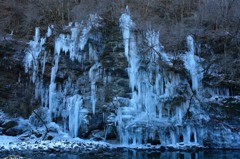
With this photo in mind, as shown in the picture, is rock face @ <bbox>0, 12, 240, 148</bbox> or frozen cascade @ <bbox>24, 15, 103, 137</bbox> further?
frozen cascade @ <bbox>24, 15, 103, 137</bbox>

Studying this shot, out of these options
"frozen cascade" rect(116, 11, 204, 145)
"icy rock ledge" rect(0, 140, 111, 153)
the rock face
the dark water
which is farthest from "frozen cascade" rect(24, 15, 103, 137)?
the dark water

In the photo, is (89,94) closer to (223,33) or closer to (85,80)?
(85,80)

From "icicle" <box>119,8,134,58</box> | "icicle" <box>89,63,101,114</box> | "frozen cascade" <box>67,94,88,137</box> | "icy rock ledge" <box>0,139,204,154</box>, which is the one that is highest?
"icicle" <box>119,8,134,58</box>

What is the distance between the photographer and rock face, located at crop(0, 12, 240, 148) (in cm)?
1628

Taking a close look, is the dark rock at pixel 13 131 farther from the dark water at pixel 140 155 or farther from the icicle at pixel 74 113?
the dark water at pixel 140 155

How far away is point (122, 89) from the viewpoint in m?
17.5

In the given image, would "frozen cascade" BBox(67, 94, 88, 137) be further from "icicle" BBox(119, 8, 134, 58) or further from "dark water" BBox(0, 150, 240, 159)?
"icicle" BBox(119, 8, 134, 58)

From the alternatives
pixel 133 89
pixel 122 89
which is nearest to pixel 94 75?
pixel 122 89

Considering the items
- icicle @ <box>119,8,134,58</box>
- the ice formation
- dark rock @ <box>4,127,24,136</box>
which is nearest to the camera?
the ice formation

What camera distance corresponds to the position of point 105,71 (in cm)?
1792

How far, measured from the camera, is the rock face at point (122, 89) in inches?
641

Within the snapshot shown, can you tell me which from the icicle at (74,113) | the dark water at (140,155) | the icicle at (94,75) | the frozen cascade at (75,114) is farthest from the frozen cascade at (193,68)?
the icicle at (74,113)

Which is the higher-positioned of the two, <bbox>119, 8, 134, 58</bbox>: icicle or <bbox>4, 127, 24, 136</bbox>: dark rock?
<bbox>119, 8, 134, 58</bbox>: icicle

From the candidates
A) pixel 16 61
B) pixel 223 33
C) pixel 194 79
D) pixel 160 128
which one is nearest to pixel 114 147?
pixel 160 128
